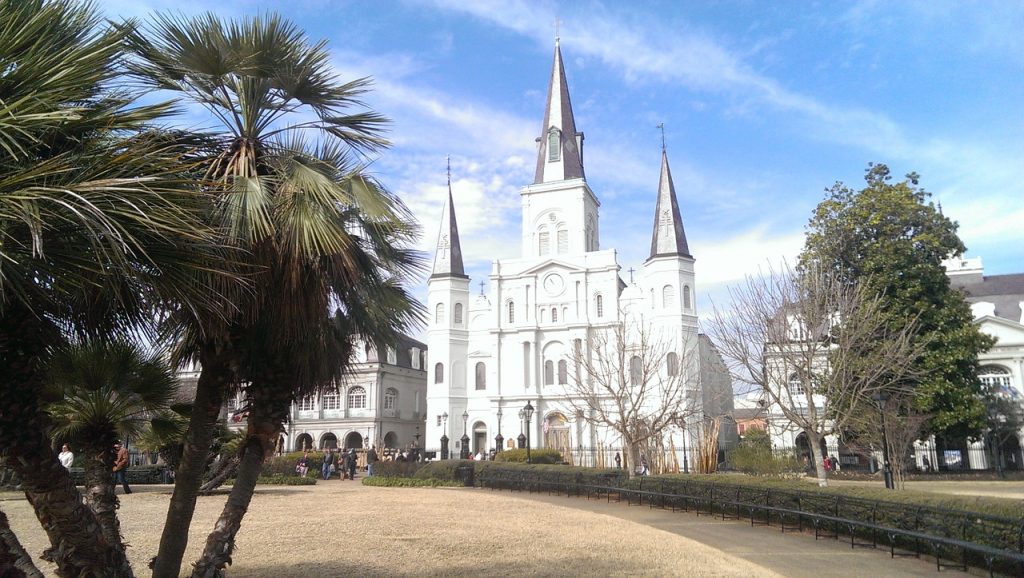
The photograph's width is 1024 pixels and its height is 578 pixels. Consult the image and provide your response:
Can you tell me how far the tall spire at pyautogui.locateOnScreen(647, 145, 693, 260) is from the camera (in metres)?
50.7

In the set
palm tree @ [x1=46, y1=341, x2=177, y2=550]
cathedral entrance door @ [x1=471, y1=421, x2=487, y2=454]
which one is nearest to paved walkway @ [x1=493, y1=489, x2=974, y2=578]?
A: palm tree @ [x1=46, y1=341, x2=177, y2=550]

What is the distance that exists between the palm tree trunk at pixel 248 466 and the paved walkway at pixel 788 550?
6867 mm

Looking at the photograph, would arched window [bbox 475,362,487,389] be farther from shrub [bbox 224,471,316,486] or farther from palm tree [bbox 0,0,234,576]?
palm tree [bbox 0,0,234,576]

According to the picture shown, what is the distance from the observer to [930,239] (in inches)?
1198

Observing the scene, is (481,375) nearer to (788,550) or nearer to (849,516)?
(849,516)

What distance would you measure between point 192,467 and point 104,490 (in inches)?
55.5

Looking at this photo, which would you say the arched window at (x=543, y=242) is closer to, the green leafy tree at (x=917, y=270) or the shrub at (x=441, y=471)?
the green leafy tree at (x=917, y=270)

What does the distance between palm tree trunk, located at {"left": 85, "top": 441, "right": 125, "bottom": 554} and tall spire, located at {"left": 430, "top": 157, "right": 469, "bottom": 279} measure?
47.1m

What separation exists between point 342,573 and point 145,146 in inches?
232

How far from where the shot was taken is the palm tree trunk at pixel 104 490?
6.96m

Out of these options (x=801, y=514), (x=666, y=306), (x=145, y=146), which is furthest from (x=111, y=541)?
(x=666, y=306)


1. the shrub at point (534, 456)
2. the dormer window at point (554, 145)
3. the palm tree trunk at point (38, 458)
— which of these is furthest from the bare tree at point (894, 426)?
the dormer window at point (554, 145)

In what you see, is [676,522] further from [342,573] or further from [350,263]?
[350,263]

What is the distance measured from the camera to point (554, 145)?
56656 mm
